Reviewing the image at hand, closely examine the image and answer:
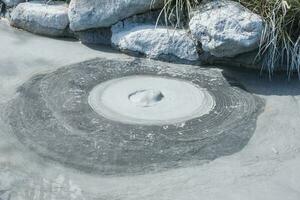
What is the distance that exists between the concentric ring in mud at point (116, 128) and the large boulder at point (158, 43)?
0.22m

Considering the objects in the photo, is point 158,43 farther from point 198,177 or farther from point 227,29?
point 198,177

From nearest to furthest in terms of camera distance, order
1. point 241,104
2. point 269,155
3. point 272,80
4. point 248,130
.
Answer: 1. point 269,155
2. point 248,130
3. point 241,104
4. point 272,80

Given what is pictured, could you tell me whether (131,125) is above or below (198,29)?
below

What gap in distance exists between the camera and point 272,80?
3.32 metres

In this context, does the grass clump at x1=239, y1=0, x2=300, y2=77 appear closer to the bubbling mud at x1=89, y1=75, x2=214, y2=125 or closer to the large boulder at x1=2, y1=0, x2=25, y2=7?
the bubbling mud at x1=89, y1=75, x2=214, y2=125

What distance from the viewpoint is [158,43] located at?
3.51 m

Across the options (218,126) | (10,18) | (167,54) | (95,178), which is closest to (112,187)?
(95,178)

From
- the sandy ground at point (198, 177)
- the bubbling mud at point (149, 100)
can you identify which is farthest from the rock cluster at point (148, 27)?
the sandy ground at point (198, 177)

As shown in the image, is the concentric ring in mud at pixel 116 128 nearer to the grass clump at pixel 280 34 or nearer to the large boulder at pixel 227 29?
the large boulder at pixel 227 29

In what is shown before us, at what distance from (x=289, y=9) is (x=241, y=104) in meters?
0.74

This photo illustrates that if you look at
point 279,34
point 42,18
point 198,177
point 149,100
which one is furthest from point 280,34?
point 42,18

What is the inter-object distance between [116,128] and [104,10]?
120 centimetres

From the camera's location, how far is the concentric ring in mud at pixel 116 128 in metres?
2.53

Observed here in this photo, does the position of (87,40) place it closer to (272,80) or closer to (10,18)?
(10,18)
